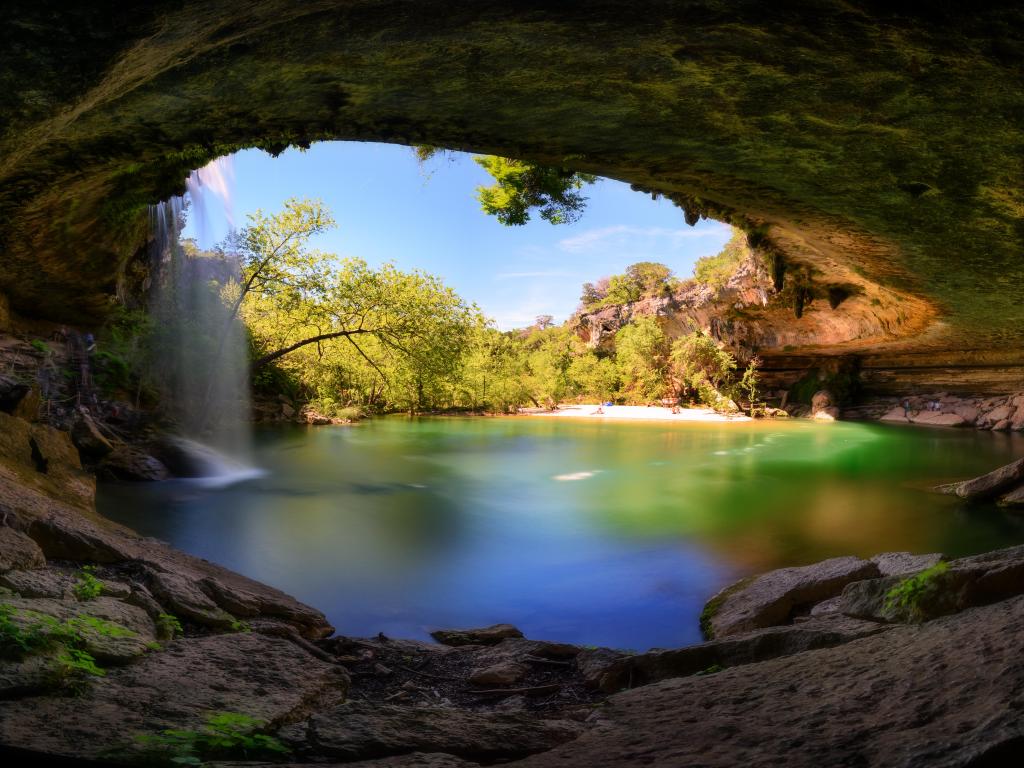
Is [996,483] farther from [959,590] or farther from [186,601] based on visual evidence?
[186,601]

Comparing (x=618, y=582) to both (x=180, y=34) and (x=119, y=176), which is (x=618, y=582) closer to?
(x=180, y=34)

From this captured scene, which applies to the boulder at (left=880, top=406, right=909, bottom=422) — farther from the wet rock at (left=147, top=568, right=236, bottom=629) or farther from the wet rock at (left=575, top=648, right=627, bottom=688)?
the wet rock at (left=147, top=568, right=236, bottom=629)

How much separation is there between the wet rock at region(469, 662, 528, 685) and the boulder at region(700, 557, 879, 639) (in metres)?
1.97

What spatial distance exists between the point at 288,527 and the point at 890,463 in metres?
16.3

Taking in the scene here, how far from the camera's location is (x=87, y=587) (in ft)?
11.7

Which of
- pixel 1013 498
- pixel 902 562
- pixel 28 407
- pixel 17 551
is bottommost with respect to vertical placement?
pixel 1013 498

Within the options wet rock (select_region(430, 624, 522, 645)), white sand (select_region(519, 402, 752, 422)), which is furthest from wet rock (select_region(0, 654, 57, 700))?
white sand (select_region(519, 402, 752, 422))

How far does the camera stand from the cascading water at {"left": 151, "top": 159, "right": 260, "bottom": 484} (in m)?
13.9

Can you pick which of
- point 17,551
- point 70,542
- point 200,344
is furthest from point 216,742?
point 200,344

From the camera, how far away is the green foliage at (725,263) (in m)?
20.4

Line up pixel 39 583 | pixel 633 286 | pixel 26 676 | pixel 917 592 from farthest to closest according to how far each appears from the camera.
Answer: pixel 633 286
pixel 39 583
pixel 917 592
pixel 26 676

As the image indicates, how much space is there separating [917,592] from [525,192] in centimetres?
894

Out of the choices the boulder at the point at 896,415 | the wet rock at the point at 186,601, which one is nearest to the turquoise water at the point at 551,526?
the wet rock at the point at 186,601

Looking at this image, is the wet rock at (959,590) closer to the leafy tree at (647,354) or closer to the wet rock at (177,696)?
the wet rock at (177,696)
